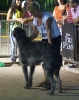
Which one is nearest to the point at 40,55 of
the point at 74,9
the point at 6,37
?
the point at 74,9

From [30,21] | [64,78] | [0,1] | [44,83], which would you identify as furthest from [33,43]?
[0,1]

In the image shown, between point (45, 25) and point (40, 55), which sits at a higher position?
point (45, 25)

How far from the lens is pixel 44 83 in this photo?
8742 mm

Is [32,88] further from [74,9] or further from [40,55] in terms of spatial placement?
[74,9]

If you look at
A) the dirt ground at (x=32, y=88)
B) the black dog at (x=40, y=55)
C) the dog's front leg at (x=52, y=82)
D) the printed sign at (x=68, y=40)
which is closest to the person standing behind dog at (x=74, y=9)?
the printed sign at (x=68, y=40)

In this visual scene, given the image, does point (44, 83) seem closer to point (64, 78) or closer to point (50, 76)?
point (50, 76)

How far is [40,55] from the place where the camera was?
320 inches

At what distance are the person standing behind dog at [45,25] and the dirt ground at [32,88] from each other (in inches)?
18.3

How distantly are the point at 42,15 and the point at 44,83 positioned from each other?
1.54 m

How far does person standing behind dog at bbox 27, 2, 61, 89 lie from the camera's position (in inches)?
324

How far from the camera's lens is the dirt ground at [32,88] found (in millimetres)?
7898

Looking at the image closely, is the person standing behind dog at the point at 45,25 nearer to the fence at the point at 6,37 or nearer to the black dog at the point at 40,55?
the black dog at the point at 40,55

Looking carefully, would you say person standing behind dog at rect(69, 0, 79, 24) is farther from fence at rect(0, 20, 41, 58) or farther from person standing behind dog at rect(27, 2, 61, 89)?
person standing behind dog at rect(27, 2, 61, 89)

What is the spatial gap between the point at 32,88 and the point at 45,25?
146 centimetres
